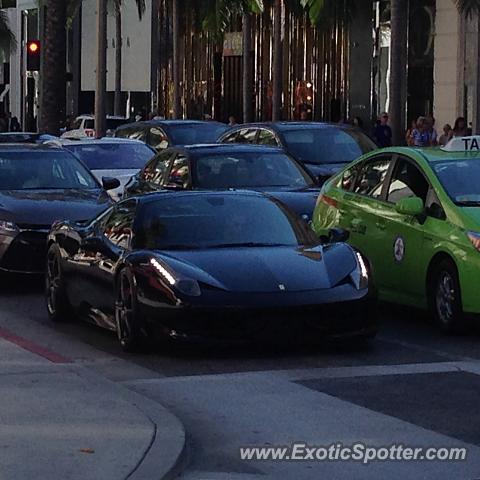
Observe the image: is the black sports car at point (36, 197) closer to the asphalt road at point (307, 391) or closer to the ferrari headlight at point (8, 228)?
the ferrari headlight at point (8, 228)

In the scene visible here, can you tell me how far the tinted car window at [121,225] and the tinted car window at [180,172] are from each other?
15.1 feet

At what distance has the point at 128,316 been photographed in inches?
483

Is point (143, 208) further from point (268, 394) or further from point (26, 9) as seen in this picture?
point (26, 9)

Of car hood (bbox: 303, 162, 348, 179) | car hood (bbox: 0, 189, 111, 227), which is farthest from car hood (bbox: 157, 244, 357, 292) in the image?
car hood (bbox: 303, 162, 348, 179)

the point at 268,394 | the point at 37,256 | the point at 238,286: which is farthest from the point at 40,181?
the point at 268,394

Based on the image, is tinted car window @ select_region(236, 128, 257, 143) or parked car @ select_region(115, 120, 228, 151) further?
parked car @ select_region(115, 120, 228, 151)

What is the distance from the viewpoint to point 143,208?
520 inches

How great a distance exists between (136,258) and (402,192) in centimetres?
318

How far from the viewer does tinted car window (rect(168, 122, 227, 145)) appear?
28.5 meters

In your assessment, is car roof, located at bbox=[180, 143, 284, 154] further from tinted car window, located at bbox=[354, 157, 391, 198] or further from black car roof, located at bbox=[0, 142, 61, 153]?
tinted car window, located at bbox=[354, 157, 391, 198]

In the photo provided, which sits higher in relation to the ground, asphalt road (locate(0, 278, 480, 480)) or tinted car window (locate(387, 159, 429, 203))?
tinted car window (locate(387, 159, 429, 203))

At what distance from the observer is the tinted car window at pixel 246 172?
18.2 metres

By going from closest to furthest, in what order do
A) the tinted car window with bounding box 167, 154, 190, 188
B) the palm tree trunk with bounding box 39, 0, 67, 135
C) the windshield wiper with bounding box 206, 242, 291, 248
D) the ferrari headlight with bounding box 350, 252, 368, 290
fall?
1. the ferrari headlight with bounding box 350, 252, 368, 290
2. the windshield wiper with bounding box 206, 242, 291, 248
3. the tinted car window with bounding box 167, 154, 190, 188
4. the palm tree trunk with bounding box 39, 0, 67, 135

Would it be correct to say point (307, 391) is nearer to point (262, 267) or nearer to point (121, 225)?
point (262, 267)
